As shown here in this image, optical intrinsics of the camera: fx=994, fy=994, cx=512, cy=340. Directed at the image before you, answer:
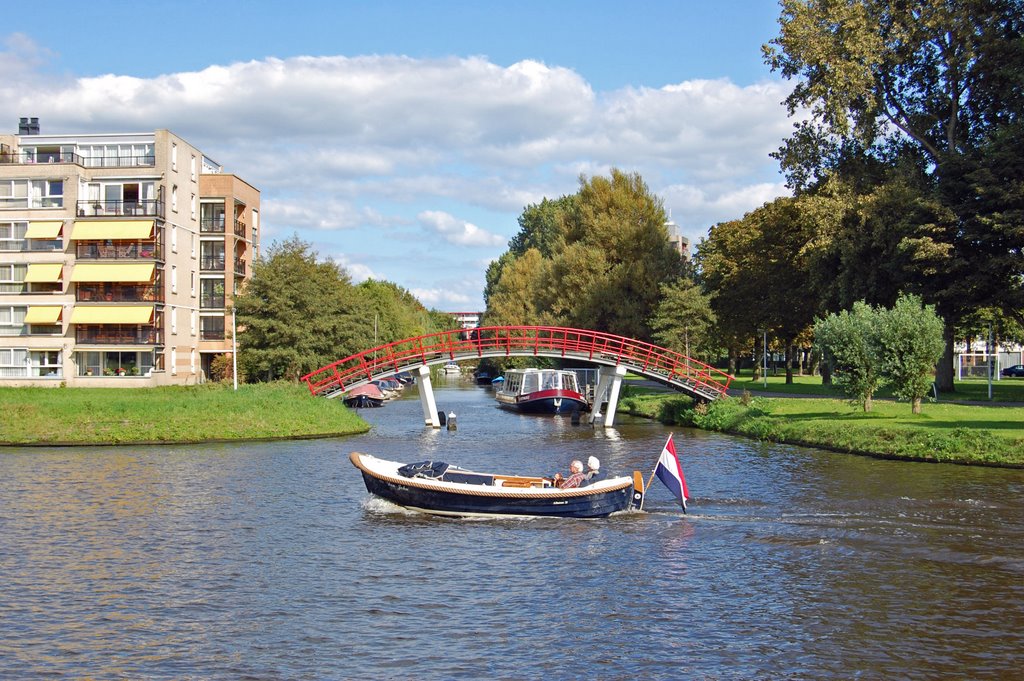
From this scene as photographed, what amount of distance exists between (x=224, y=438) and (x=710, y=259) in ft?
179

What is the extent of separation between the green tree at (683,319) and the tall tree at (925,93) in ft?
34.2

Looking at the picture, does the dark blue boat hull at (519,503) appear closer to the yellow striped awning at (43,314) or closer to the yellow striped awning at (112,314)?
the yellow striped awning at (112,314)

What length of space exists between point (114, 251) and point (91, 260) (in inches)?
64.0

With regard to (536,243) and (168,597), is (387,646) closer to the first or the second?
(168,597)

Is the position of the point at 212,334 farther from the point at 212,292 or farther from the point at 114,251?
the point at 114,251

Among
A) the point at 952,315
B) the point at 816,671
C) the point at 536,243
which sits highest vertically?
the point at 536,243

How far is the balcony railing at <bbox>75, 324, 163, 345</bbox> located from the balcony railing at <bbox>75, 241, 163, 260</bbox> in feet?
15.6

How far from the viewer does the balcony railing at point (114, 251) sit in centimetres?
6781

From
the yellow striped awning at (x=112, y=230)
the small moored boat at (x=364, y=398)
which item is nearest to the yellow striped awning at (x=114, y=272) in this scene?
the yellow striped awning at (x=112, y=230)

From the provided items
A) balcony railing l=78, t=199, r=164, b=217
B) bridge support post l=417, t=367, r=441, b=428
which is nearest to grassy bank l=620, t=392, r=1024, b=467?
bridge support post l=417, t=367, r=441, b=428

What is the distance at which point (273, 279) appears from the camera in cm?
6062

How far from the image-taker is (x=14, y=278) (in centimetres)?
6738

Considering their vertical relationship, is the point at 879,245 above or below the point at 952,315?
above

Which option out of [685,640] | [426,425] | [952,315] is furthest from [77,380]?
[685,640]
